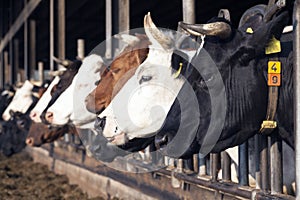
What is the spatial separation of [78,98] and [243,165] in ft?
7.73

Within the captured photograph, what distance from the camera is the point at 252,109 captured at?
3332mm

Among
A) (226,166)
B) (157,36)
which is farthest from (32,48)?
(226,166)

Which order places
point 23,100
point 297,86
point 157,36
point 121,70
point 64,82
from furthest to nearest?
point 23,100
point 64,82
point 121,70
point 157,36
point 297,86

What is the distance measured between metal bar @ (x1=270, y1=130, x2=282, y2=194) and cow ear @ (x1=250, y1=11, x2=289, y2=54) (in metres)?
0.68

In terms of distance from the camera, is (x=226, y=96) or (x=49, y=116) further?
(x=49, y=116)

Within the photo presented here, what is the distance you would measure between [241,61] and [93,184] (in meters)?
4.50

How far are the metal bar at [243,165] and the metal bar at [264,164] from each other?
235 millimetres

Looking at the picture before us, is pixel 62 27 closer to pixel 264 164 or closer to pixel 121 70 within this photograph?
pixel 121 70

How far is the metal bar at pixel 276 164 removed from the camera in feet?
12.1

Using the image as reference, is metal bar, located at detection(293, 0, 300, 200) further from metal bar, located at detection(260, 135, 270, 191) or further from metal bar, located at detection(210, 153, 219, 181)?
metal bar, located at detection(210, 153, 219, 181)

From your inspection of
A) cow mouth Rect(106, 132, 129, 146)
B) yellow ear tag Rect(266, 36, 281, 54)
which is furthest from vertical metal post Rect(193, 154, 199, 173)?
yellow ear tag Rect(266, 36, 281, 54)

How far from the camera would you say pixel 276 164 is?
3.72 meters

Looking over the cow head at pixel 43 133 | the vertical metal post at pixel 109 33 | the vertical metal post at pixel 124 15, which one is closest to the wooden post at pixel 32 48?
the cow head at pixel 43 133

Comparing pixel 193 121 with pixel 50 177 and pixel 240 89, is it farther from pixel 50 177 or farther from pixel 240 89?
pixel 50 177
